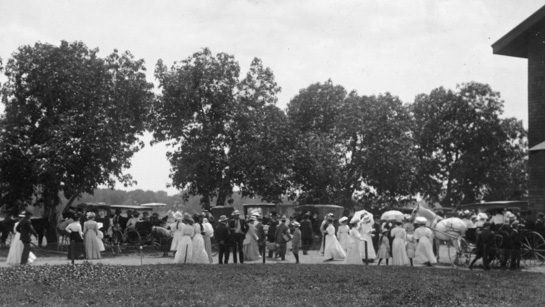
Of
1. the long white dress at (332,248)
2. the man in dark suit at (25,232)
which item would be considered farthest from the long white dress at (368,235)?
the man in dark suit at (25,232)

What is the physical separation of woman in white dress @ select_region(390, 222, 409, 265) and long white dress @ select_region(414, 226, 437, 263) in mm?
515

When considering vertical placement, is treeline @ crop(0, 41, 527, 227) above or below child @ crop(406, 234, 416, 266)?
above

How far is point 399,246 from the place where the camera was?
23188 mm

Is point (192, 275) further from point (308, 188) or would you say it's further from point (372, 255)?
point (308, 188)

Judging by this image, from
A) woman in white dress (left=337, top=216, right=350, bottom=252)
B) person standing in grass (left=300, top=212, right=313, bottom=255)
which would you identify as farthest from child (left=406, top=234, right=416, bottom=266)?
person standing in grass (left=300, top=212, right=313, bottom=255)

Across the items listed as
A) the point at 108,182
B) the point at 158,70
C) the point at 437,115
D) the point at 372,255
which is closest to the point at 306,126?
the point at 437,115

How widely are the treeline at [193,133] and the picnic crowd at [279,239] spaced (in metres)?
7.41

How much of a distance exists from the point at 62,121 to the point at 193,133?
28.8 ft

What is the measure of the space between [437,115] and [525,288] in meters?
49.5

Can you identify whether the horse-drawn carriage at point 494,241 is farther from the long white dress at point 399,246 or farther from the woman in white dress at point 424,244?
the long white dress at point 399,246

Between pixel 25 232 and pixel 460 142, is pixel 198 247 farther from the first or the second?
pixel 460 142

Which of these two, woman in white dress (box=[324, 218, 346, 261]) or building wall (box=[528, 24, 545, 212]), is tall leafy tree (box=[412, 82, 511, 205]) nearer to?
building wall (box=[528, 24, 545, 212])

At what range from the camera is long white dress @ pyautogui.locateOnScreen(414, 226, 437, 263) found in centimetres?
2334

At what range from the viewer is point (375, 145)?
55406mm
